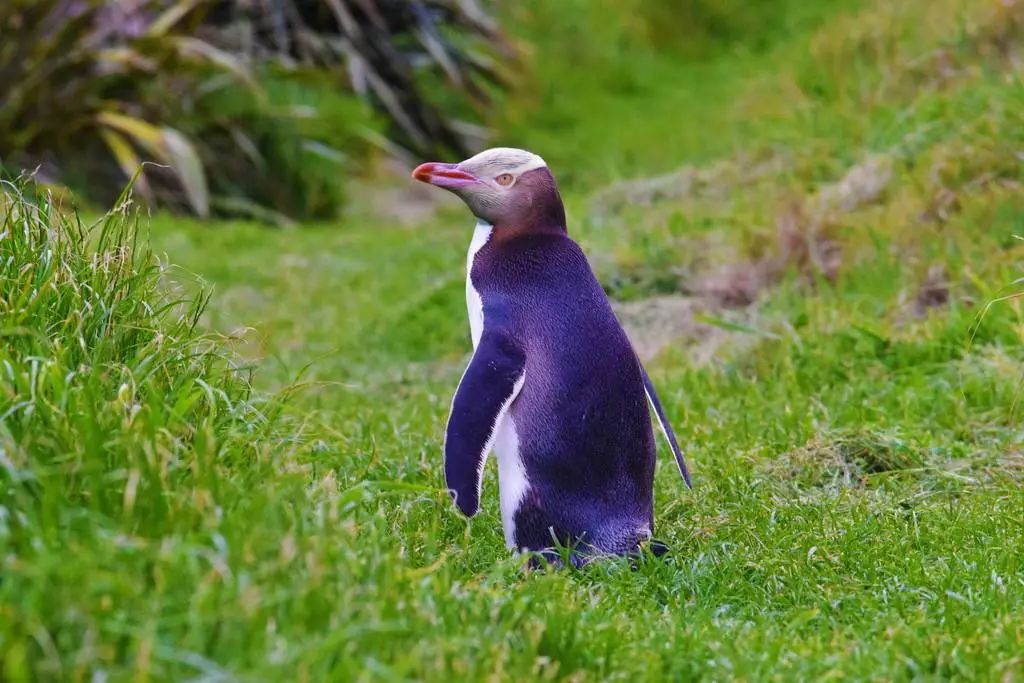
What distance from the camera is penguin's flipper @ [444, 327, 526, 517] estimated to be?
10.4 feet

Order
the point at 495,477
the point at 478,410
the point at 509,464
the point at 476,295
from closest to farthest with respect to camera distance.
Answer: the point at 478,410 < the point at 509,464 < the point at 476,295 < the point at 495,477

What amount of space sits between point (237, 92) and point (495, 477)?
25.5 ft

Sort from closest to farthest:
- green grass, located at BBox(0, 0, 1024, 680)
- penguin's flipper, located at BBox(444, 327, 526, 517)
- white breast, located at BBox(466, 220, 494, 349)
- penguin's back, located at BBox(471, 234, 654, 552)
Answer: green grass, located at BBox(0, 0, 1024, 680), penguin's flipper, located at BBox(444, 327, 526, 517), penguin's back, located at BBox(471, 234, 654, 552), white breast, located at BBox(466, 220, 494, 349)

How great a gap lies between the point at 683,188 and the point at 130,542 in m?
6.57

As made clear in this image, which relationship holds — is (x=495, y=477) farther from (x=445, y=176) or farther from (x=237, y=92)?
(x=237, y=92)

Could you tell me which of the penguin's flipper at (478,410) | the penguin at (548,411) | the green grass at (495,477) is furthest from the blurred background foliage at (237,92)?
the penguin's flipper at (478,410)

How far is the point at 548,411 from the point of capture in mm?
3271

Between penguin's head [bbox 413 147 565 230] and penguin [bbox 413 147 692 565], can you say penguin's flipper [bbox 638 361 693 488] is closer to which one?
penguin [bbox 413 147 692 565]

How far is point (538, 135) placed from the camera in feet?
43.6

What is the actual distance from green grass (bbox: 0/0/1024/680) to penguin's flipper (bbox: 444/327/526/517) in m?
0.12

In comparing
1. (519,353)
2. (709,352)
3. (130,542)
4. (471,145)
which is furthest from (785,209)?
(471,145)

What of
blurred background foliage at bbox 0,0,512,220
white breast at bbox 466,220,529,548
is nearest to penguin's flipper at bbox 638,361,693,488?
white breast at bbox 466,220,529,548

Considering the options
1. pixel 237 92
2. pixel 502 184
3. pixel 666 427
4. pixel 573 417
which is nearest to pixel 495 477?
A: pixel 666 427

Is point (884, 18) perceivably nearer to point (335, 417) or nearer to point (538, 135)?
point (538, 135)
